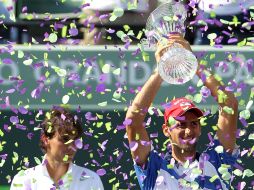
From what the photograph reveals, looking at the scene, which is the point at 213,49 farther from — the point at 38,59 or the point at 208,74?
the point at 208,74

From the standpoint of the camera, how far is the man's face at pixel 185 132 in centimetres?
472

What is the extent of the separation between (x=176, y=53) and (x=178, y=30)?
0.72ft

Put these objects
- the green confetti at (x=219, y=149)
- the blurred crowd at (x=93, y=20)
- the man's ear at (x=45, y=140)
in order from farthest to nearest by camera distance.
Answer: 1. the blurred crowd at (x=93, y=20)
2. the man's ear at (x=45, y=140)
3. the green confetti at (x=219, y=149)

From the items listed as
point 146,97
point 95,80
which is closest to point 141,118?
point 146,97

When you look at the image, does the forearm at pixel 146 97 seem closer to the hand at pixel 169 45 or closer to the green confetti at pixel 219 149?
the hand at pixel 169 45

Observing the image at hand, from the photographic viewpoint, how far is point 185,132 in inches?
186

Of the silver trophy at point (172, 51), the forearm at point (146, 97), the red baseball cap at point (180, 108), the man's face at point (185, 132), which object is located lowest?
the man's face at point (185, 132)

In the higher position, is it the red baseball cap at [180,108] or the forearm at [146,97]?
the forearm at [146,97]

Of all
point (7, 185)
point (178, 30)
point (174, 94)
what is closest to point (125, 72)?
point (174, 94)

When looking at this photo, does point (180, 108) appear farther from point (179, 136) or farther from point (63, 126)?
point (63, 126)

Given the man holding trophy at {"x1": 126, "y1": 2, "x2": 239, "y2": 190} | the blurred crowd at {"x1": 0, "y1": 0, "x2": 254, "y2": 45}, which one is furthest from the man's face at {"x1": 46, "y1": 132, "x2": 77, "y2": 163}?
the blurred crowd at {"x1": 0, "y1": 0, "x2": 254, "y2": 45}

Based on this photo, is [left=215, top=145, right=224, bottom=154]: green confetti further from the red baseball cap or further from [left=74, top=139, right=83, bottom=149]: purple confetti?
[left=74, top=139, right=83, bottom=149]: purple confetti

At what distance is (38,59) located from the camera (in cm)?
649

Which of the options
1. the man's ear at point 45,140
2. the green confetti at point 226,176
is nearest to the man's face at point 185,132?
the green confetti at point 226,176
